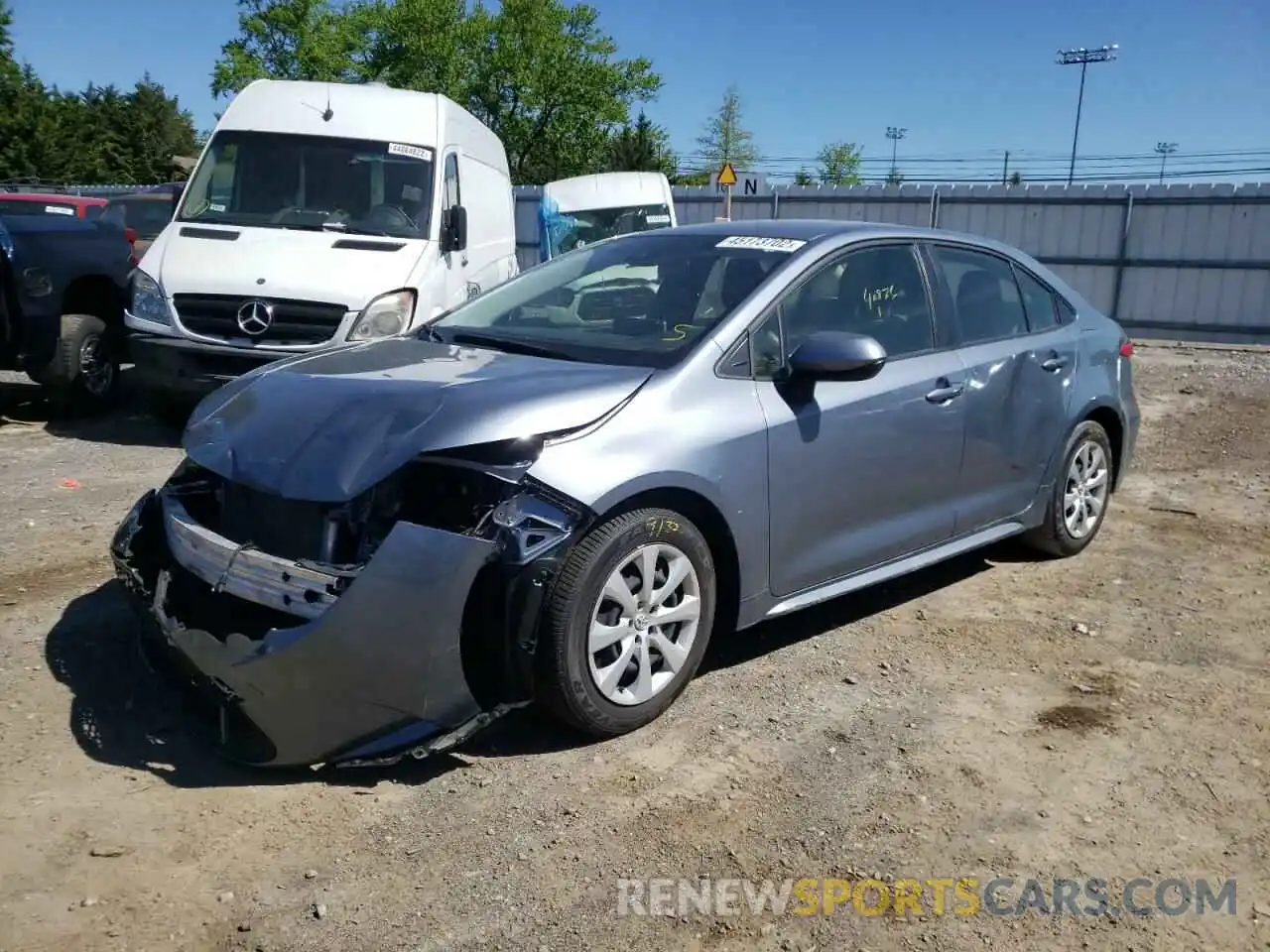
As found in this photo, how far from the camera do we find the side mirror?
159 inches

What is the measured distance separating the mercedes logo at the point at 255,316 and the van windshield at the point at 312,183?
998 millimetres

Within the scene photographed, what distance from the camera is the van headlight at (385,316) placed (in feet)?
24.0

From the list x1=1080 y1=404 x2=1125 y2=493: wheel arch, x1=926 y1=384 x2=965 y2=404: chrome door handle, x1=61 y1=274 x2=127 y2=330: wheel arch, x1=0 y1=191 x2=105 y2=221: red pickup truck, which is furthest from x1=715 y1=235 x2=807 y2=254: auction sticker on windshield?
x1=0 y1=191 x2=105 y2=221: red pickup truck

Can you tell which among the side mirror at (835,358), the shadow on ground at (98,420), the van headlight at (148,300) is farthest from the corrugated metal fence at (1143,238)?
the side mirror at (835,358)

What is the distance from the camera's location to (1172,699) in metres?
4.24

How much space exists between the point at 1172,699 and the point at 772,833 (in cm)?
192

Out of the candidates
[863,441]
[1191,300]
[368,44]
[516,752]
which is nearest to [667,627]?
[516,752]

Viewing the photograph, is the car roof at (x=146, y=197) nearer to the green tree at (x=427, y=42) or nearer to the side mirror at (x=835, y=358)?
the side mirror at (x=835, y=358)

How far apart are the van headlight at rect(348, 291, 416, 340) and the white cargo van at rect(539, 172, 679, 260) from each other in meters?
7.00

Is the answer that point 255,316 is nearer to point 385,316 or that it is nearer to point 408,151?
point 385,316

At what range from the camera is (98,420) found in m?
8.71

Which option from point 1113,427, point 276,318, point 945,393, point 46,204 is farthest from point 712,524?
point 46,204

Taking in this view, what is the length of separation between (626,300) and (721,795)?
6.55ft

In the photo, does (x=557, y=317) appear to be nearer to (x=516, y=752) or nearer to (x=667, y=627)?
(x=667, y=627)
